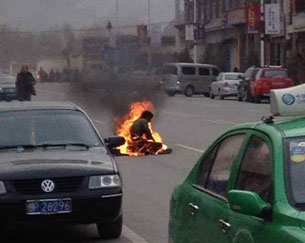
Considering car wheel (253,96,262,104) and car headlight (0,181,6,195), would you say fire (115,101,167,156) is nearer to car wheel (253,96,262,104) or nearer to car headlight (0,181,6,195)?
car headlight (0,181,6,195)

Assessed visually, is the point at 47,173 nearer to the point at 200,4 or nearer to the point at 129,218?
the point at 129,218

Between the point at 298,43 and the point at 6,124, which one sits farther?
the point at 298,43

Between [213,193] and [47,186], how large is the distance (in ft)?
10.7

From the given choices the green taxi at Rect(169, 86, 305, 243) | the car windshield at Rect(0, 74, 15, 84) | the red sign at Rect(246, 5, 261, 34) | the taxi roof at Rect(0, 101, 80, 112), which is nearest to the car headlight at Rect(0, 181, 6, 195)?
the taxi roof at Rect(0, 101, 80, 112)

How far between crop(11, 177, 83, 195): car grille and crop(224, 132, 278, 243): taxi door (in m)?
3.52

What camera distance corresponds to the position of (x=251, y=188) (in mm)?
5535

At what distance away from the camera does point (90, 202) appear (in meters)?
9.01

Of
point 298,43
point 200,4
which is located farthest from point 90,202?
point 200,4

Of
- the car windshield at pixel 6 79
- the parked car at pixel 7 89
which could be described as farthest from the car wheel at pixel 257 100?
the car windshield at pixel 6 79

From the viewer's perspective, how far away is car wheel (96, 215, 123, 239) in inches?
378

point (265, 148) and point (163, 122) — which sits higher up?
point (265, 148)

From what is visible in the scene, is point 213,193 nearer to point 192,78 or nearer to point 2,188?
point 2,188

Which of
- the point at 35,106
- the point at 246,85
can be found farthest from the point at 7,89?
the point at 35,106

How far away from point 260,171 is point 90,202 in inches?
148
